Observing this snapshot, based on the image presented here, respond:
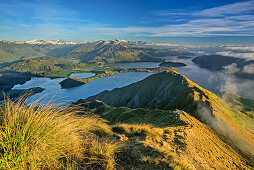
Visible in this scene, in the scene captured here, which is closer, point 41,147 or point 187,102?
point 41,147

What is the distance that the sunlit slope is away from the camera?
46.5 m

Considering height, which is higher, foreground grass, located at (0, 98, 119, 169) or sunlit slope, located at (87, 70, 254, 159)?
foreground grass, located at (0, 98, 119, 169)

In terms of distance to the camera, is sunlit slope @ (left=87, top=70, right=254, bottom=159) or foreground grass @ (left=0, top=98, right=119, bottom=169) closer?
foreground grass @ (left=0, top=98, right=119, bottom=169)

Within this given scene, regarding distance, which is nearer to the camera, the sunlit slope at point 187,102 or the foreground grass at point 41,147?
the foreground grass at point 41,147

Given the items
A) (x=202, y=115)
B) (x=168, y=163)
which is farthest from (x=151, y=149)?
(x=202, y=115)

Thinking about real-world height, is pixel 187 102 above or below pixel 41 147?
below

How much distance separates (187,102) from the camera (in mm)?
69688

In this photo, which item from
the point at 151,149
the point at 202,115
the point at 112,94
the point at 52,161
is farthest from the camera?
the point at 112,94

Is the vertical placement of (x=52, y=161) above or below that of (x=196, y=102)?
above

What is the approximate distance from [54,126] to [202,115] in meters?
59.7

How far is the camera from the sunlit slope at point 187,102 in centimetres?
4653

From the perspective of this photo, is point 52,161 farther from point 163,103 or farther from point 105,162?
point 163,103

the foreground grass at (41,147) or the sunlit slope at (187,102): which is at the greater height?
the foreground grass at (41,147)

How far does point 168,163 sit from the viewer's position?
4.98 m
